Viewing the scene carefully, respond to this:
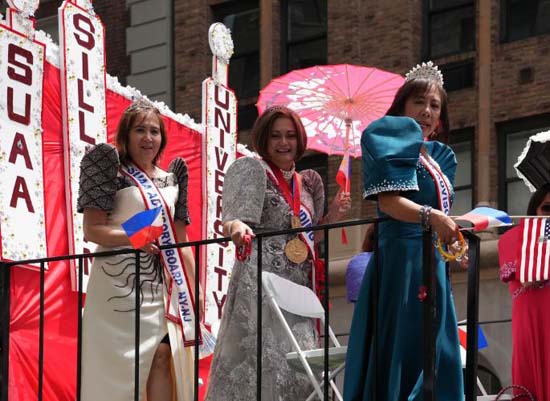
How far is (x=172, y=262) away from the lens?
689 centimetres

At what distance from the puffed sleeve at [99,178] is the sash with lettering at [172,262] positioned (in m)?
0.14

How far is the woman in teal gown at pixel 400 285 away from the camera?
5.59 metres

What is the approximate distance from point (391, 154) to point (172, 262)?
66.6 inches

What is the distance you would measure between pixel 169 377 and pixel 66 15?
18.0ft

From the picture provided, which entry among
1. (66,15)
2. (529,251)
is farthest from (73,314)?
(529,251)

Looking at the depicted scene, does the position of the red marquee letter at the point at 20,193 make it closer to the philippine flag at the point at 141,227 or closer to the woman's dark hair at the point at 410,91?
the philippine flag at the point at 141,227

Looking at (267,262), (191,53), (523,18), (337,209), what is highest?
(191,53)

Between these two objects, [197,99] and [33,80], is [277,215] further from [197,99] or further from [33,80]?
[197,99]

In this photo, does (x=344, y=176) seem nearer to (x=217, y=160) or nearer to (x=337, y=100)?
(x=337, y=100)

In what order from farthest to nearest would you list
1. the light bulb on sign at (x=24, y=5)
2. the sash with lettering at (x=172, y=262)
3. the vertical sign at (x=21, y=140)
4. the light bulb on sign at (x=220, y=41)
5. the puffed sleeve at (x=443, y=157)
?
the light bulb on sign at (x=220, y=41) < the light bulb on sign at (x=24, y=5) < the vertical sign at (x=21, y=140) < the sash with lettering at (x=172, y=262) < the puffed sleeve at (x=443, y=157)

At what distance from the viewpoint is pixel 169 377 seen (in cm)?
680

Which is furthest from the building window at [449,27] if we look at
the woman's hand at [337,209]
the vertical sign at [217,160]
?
the woman's hand at [337,209]

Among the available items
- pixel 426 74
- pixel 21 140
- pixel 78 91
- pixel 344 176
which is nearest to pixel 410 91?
pixel 426 74

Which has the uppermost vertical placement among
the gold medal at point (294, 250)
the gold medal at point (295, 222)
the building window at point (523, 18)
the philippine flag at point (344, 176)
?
the building window at point (523, 18)
